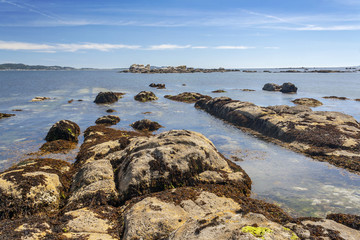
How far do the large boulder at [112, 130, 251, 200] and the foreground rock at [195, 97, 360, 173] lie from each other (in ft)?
25.8

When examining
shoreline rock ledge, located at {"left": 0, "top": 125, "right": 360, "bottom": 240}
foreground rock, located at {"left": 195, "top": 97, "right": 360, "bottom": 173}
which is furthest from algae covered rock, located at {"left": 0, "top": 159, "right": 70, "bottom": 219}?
foreground rock, located at {"left": 195, "top": 97, "right": 360, "bottom": 173}

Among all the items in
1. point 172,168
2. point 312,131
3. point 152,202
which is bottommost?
point 312,131

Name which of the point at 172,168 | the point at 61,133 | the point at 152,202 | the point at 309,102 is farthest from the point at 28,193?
the point at 309,102

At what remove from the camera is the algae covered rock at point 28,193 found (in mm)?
8547

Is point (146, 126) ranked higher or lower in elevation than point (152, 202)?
lower

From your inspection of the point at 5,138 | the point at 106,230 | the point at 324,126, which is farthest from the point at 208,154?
the point at 5,138

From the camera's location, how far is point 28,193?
895 centimetres

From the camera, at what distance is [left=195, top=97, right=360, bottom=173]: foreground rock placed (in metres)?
15.4

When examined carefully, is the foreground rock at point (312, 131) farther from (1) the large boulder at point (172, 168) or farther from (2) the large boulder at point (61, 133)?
(2) the large boulder at point (61, 133)

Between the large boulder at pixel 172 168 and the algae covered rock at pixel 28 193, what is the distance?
Result: 2639mm

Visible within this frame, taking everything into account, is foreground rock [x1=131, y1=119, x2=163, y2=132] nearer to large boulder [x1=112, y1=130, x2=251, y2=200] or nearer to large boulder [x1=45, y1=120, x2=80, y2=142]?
large boulder [x1=45, y1=120, x2=80, y2=142]

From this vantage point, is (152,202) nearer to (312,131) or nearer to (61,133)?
(61,133)

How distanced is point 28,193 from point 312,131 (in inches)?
796

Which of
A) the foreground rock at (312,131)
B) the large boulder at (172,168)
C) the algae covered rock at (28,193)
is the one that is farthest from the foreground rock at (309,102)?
the algae covered rock at (28,193)
